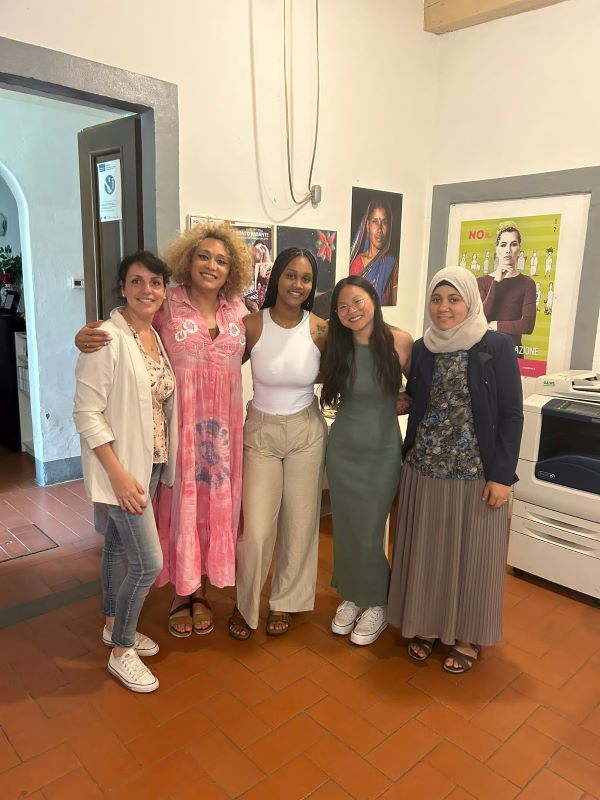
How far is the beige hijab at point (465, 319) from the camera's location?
2.11 m

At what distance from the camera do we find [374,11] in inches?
135

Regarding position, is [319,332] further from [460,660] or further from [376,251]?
[376,251]

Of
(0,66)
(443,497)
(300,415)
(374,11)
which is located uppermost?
(374,11)

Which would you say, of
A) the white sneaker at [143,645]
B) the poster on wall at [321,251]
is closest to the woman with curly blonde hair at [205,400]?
the white sneaker at [143,645]

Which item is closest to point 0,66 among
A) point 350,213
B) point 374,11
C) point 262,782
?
point 350,213

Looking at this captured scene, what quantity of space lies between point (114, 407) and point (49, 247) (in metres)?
2.66

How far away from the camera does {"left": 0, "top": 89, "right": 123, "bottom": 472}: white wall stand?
159 inches

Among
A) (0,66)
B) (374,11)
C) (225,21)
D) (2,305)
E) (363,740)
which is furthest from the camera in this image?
(2,305)

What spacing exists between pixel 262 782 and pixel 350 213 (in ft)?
9.41

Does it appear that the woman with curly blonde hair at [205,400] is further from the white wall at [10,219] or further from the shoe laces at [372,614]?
the white wall at [10,219]

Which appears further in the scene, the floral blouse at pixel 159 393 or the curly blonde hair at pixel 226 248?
the curly blonde hair at pixel 226 248

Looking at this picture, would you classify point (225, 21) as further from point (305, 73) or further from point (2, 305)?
point (2, 305)

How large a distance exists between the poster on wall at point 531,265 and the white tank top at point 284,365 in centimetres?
167

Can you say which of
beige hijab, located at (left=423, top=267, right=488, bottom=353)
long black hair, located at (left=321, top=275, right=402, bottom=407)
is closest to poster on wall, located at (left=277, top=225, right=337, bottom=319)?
long black hair, located at (left=321, top=275, right=402, bottom=407)
